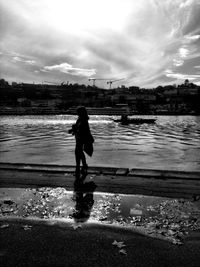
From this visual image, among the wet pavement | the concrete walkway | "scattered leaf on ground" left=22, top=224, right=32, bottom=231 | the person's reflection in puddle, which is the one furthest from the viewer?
the concrete walkway

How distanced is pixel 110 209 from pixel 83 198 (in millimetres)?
1008

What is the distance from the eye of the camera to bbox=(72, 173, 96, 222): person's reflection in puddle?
6.22 m

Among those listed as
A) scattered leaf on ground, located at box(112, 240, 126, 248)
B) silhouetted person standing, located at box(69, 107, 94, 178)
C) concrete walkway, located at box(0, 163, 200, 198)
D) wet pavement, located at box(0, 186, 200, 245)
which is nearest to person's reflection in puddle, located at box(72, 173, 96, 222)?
wet pavement, located at box(0, 186, 200, 245)

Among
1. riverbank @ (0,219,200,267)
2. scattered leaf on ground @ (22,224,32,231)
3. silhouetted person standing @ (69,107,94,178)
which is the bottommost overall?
scattered leaf on ground @ (22,224,32,231)

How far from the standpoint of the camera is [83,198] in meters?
7.41

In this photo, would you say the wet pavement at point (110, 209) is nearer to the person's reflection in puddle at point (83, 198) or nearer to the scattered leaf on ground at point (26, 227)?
the person's reflection in puddle at point (83, 198)

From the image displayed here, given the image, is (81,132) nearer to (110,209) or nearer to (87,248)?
(110,209)

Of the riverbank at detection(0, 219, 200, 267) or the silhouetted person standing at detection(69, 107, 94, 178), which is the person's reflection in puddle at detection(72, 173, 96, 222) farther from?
the silhouetted person standing at detection(69, 107, 94, 178)

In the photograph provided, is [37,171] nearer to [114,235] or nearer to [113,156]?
[114,235]

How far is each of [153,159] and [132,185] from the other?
10400 mm

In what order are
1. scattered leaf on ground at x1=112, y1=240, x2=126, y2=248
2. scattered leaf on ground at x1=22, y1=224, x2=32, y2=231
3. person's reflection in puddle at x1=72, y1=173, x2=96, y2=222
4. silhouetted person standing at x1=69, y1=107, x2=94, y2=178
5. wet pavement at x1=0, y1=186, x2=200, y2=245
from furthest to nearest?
silhouetted person standing at x1=69, y1=107, x2=94, y2=178, person's reflection in puddle at x1=72, y1=173, x2=96, y2=222, wet pavement at x1=0, y1=186, x2=200, y2=245, scattered leaf on ground at x1=22, y1=224, x2=32, y2=231, scattered leaf on ground at x1=112, y1=240, x2=126, y2=248

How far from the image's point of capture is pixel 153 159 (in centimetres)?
1861

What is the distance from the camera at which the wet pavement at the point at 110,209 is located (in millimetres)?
5641

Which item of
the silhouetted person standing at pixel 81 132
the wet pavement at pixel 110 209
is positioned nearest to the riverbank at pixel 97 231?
the wet pavement at pixel 110 209
